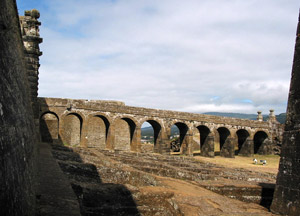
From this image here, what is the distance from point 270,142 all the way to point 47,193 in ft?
105

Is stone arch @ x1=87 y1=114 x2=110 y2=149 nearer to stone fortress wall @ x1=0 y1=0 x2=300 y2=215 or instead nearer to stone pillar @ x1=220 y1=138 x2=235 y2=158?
stone fortress wall @ x1=0 y1=0 x2=300 y2=215

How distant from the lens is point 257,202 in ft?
30.1

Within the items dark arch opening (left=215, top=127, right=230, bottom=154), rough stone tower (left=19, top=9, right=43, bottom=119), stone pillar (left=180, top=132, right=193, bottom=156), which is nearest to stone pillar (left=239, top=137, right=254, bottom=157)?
dark arch opening (left=215, top=127, right=230, bottom=154)

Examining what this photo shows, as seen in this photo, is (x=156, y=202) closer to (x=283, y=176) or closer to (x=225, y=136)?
(x=283, y=176)

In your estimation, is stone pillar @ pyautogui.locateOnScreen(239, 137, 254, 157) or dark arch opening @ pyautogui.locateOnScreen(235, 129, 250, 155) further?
dark arch opening @ pyautogui.locateOnScreen(235, 129, 250, 155)

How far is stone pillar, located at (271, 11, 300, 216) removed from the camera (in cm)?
714

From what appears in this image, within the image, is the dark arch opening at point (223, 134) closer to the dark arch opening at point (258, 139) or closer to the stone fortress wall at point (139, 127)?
the stone fortress wall at point (139, 127)

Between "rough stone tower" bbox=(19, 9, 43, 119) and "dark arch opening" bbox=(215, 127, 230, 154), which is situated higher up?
"rough stone tower" bbox=(19, 9, 43, 119)

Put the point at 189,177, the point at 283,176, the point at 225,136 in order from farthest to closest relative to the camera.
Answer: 1. the point at 225,136
2. the point at 189,177
3. the point at 283,176

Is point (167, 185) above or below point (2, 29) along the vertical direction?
below

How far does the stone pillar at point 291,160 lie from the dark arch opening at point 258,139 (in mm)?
26828

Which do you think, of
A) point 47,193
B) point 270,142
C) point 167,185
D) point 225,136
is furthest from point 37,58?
point 270,142

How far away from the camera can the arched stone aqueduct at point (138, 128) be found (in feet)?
77.9

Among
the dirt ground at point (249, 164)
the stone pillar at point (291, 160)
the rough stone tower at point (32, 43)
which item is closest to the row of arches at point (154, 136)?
the dirt ground at point (249, 164)
